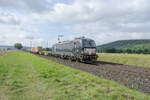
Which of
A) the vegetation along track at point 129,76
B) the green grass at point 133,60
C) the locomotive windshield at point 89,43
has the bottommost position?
the vegetation along track at point 129,76

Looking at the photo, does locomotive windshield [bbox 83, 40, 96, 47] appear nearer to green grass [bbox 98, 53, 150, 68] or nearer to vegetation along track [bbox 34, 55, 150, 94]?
green grass [bbox 98, 53, 150, 68]

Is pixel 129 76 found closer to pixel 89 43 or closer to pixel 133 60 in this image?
pixel 89 43

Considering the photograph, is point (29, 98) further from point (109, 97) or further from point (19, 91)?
point (109, 97)

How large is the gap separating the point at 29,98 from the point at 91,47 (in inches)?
560

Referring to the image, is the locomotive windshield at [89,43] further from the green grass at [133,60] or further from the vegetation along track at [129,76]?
the vegetation along track at [129,76]

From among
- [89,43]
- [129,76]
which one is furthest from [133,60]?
[129,76]

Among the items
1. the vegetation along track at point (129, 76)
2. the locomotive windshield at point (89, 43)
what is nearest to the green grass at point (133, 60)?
the locomotive windshield at point (89, 43)

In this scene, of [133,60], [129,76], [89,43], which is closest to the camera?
[129,76]

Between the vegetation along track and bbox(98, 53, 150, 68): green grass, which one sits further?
bbox(98, 53, 150, 68): green grass

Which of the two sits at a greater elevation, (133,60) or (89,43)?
(89,43)

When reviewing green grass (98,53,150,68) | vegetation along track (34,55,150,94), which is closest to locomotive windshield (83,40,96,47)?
green grass (98,53,150,68)

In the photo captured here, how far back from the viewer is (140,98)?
498 centimetres

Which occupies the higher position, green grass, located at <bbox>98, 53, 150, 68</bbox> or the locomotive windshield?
the locomotive windshield

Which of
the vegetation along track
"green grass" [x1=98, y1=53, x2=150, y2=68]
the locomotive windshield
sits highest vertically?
the locomotive windshield
